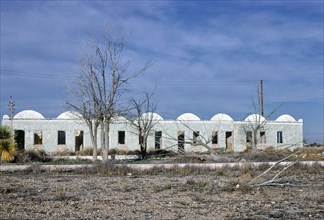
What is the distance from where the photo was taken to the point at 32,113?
4288 centimetres

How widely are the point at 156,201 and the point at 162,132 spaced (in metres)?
31.0

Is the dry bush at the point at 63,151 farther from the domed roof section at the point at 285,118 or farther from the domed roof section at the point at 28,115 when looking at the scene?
the domed roof section at the point at 285,118

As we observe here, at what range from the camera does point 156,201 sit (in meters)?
12.0

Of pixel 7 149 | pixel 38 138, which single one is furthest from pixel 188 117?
pixel 7 149

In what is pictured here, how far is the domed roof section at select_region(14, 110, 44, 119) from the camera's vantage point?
41812mm

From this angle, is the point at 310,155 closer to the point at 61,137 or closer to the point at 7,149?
the point at 7,149

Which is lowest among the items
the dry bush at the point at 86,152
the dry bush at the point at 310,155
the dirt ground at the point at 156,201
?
the dirt ground at the point at 156,201

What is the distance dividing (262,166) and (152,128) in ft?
67.4

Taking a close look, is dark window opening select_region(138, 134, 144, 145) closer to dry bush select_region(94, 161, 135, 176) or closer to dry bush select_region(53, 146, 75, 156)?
dry bush select_region(53, 146, 75, 156)

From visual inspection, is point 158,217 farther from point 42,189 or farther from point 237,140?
point 237,140

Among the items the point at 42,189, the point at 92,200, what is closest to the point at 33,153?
the point at 42,189

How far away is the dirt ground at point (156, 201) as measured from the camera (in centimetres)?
993

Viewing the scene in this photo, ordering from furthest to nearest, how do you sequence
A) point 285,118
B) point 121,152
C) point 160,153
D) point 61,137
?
point 285,118 → point 61,137 → point 160,153 → point 121,152

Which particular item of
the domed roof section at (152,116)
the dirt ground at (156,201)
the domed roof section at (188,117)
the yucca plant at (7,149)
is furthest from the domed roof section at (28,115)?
the dirt ground at (156,201)
